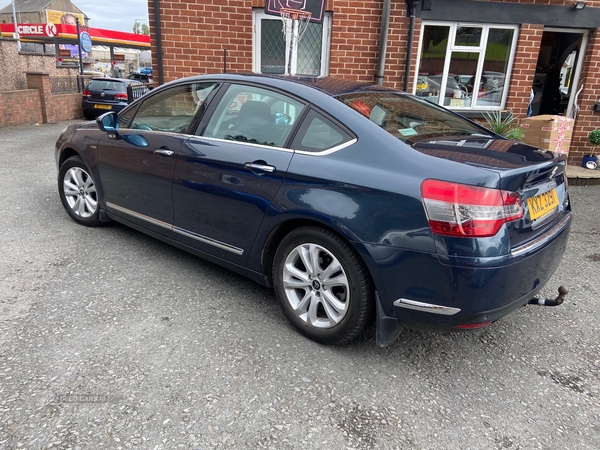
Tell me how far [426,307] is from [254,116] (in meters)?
1.71

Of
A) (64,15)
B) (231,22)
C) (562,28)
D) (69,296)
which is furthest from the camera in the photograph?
(64,15)

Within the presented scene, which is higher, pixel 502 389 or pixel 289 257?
pixel 289 257

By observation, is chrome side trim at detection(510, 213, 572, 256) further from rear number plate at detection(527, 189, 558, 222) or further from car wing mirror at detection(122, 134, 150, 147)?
car wing mirror at detection(122, 134, 150, 147)

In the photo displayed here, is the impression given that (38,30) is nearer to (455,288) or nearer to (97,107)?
(97,107)

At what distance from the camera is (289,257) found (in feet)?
9.89

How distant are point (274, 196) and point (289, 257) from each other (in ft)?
1.28

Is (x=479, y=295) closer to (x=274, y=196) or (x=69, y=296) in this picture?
(x=274, y=196)

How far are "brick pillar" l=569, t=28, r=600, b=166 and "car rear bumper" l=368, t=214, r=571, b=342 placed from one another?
7016 millimetres

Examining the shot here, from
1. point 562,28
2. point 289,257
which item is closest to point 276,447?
point 289,257

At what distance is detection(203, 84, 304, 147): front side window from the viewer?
3.13 meters

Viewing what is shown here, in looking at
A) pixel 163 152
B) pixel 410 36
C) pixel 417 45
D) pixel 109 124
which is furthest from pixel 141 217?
pixel 417 45

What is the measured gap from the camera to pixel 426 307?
2.49 metres

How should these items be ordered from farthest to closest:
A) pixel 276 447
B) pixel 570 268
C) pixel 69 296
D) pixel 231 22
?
pixel 231 22, pixel 570 268, pixel 69 296, pixel 276 447

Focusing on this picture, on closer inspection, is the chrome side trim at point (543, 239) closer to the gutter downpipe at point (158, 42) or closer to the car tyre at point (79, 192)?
the car tyre at point (79, 192)
